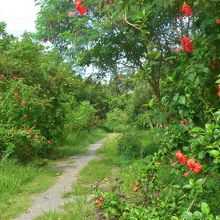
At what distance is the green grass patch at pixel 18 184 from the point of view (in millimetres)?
6121

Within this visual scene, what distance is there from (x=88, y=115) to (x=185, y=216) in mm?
18132

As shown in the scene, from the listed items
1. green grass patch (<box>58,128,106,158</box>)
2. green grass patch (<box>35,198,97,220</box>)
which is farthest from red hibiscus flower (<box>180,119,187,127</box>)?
green grass patch (<box>58,128,106,158</box>)

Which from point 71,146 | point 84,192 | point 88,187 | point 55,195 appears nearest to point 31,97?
point 88,187

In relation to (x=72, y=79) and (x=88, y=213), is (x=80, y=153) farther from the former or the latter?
(x=88, y=213)

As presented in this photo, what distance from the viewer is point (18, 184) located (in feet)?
25.2

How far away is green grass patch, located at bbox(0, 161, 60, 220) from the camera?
6121 mm

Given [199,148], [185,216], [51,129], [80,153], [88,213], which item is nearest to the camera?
[185,216]

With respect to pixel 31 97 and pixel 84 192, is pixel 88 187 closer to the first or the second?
pixel 84 192

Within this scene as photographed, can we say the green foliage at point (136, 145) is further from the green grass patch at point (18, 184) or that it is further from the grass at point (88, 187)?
the green grass patch at point (18, 184)

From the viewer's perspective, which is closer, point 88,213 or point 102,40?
point 88,213

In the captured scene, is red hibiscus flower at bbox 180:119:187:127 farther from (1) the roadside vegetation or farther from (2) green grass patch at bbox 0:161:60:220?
(2) green grass patch at bbox 0:161:60:220

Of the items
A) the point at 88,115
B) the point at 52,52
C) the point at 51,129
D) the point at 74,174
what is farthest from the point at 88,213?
the point at 88,115

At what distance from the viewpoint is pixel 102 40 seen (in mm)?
9320

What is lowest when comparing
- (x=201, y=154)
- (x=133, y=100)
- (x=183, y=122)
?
(x=201, y=154)
